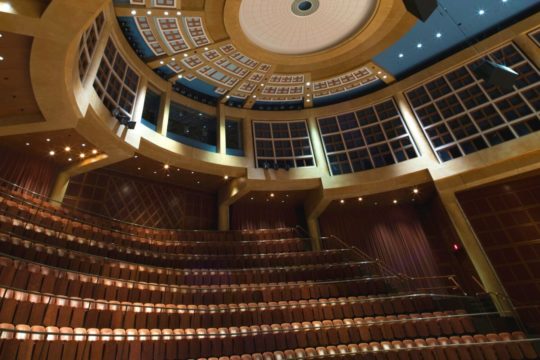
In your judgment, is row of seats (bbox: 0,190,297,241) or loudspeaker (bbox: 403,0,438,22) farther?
row of seats (bbox: 0,190,297,241)

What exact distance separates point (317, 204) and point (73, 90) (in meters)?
6.51

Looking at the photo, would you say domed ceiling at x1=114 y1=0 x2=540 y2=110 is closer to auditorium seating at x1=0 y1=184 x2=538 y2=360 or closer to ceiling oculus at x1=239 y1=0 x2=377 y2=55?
ceiling oculus at x1=239 y1=0 x2=377 y2=55

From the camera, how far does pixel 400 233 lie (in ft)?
29.9

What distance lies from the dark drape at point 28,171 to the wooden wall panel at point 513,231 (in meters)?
9.97

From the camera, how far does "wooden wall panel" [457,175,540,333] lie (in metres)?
6.47

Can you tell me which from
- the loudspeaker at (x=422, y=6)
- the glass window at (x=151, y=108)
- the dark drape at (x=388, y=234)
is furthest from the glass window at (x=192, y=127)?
the loudspeaker at (x=422, y=6)

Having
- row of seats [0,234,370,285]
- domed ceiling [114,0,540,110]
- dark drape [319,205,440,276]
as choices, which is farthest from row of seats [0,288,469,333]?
domed ceiling [114,0,540,110]

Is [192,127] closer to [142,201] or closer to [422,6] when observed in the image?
[142,201]

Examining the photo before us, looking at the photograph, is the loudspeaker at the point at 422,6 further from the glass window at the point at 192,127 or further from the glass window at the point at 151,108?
the glass window at the point at 151,108

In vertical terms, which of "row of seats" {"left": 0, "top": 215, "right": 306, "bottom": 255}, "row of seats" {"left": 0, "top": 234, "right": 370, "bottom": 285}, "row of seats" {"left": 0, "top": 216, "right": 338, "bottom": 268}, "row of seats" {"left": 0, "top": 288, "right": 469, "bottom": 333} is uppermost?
"row of seats" {"left": 0, "top": 215, "right": 306, "bottom": 255}

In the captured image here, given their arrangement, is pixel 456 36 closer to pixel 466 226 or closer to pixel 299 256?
pixel 466 226

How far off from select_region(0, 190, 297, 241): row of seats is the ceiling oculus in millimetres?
5213

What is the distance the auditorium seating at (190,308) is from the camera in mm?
3555

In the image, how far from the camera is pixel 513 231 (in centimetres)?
698
